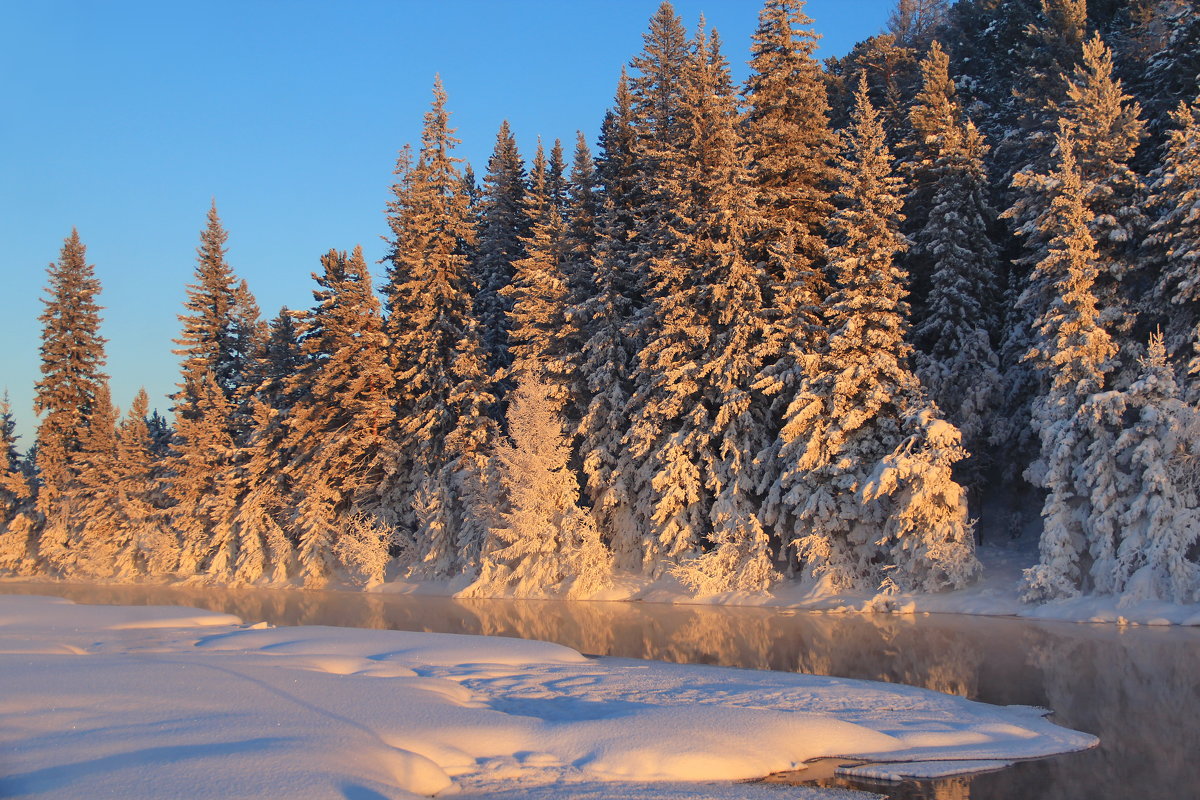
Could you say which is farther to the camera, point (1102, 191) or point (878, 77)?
point (878, 77)

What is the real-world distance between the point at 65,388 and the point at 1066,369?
59.3 metres

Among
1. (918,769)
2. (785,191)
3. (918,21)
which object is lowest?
(918,769)

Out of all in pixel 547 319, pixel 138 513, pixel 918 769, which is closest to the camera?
pixel 918 769

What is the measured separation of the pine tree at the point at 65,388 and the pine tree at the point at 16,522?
3.15 ft

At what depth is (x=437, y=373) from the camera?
40.2 meters

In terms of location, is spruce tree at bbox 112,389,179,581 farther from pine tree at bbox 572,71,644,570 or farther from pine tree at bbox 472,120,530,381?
pine tree at bbox 572,71,644,570

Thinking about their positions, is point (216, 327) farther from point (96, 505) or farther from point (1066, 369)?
point (1066, 369)

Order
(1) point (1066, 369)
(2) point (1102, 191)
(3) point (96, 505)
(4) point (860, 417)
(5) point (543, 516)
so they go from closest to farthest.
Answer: (1) point (1066, 369) → (2) point (1102, 191) → (4) point (860, 417) → (5) point (543, 516) → (3) point (96, 505)

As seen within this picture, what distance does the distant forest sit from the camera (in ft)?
82.4

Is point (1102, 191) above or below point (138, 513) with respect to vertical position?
above

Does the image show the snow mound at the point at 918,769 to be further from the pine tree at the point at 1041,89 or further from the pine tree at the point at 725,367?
the pine tree at the point at 1041,89

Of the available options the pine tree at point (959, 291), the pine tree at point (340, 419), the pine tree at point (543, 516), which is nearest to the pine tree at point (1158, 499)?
the pine tree at point (959, 291)

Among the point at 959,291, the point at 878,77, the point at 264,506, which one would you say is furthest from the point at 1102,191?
the point at 264,506

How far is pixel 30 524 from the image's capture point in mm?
54812
